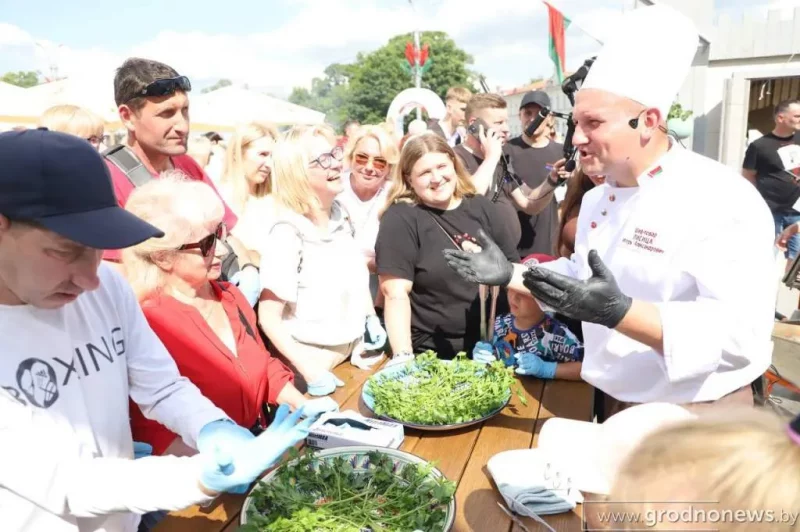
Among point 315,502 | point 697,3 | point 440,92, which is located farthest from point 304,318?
point 440,92

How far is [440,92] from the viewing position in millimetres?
57781

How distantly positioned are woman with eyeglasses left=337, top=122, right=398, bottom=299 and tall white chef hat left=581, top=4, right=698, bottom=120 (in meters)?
1.83

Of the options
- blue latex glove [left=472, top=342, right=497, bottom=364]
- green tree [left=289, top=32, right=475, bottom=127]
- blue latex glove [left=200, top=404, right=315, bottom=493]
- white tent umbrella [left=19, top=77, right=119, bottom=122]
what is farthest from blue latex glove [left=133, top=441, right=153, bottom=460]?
green tree [left=289, top=32, right=475, bottom=127]

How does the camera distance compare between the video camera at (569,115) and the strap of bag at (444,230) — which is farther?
the video camera at (569,115)

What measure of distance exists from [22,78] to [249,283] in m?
102

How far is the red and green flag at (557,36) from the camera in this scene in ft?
37.2

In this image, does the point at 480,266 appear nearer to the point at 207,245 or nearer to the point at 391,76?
the point at 207,245

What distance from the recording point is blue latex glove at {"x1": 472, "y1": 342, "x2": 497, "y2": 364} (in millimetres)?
2400

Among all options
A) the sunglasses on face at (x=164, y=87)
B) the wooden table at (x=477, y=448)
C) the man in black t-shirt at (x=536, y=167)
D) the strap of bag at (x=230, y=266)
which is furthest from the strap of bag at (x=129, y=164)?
the man in black t-shirt at (x=536, y=167)

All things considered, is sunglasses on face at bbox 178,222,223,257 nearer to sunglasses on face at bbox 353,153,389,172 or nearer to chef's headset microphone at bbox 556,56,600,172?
sunglasses on face at bbox 353,153,389,172

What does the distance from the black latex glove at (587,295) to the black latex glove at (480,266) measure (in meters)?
0.32

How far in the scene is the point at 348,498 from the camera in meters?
1.42

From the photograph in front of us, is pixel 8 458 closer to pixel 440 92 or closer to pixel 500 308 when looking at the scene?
pixel 500 308

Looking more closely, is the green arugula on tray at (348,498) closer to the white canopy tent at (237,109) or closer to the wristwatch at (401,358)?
the wristwatch at (401,358)
